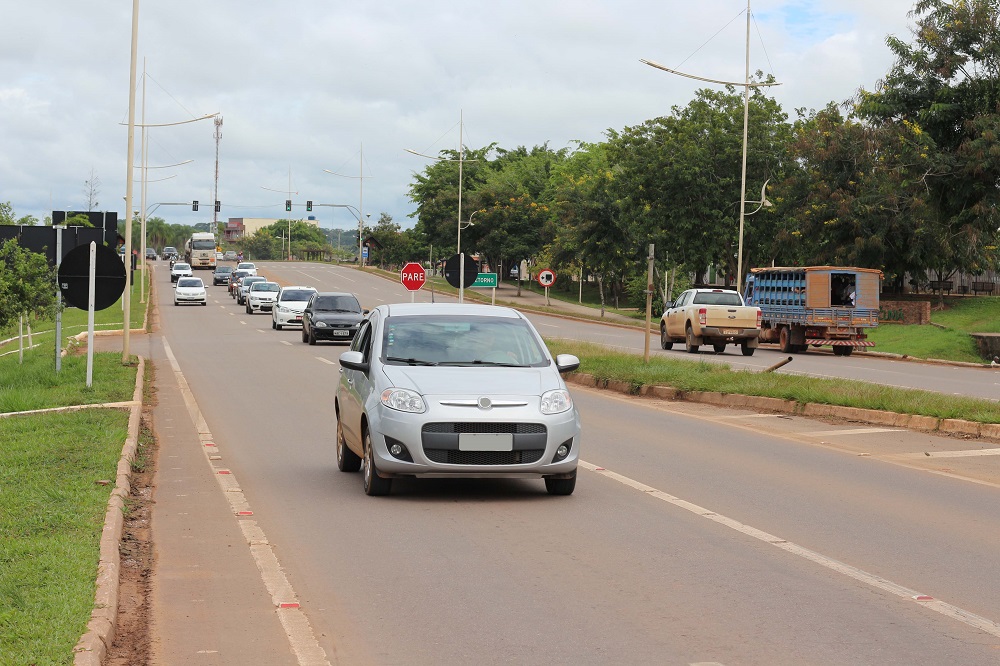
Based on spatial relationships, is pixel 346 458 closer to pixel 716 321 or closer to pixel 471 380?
pixel 471 380

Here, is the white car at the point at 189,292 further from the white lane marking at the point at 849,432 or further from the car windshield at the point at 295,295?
the white lane marking at the point at 849,432

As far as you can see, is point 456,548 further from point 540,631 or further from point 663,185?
point 663,185

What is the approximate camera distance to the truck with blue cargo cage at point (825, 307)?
37.8 meters

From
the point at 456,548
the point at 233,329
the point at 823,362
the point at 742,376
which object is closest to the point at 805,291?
the point at 823,362

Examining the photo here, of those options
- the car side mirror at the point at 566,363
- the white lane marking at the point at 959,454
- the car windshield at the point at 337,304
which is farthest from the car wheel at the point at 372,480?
the car windshield at the point at 337,304

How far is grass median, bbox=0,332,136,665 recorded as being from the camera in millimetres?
5789

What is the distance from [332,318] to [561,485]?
2650 centimetres

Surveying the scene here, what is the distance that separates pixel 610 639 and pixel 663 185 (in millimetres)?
54153

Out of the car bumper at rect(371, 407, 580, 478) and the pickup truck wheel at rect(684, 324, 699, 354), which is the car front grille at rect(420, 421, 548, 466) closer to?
the car bumper at rect(371, 407, 580, 478)

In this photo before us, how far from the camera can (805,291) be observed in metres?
38.3

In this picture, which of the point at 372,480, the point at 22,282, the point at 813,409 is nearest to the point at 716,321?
the point at 813,409

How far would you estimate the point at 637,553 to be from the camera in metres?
8.20

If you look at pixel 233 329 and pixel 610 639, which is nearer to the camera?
pixel 610 639

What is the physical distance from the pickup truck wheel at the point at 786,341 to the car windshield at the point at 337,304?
13401mm
